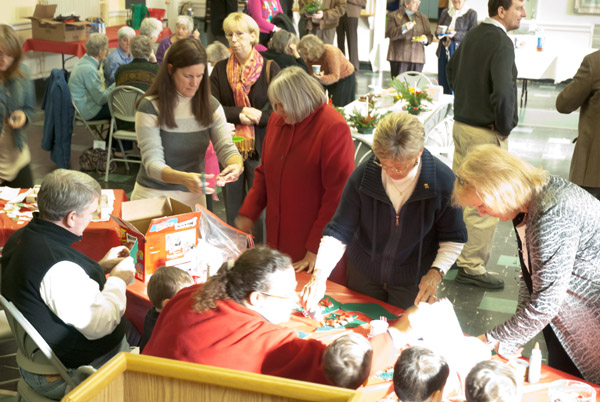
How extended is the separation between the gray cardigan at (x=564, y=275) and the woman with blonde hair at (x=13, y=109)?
3051 millimetres

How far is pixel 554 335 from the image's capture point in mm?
2637

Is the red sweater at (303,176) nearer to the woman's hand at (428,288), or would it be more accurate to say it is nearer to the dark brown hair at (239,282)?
the woman's hand at (428,288)

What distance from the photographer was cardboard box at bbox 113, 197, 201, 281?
3.17 metres

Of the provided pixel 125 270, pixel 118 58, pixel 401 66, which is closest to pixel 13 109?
pixel 125 270

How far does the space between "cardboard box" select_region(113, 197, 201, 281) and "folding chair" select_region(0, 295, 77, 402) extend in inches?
26.1

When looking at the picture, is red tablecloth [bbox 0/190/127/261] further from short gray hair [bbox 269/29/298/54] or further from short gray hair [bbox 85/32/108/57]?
short gray hair [bbox 85/32/108/57]

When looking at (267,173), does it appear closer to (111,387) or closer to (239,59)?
(239,59)

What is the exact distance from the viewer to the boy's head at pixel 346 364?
79.9 inches

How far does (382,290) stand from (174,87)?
58.4 inches

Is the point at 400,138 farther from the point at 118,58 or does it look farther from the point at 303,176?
the point at 118,58

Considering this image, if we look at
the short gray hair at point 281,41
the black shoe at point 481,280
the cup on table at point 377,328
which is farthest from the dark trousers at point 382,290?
the short gray hair at point 281,41

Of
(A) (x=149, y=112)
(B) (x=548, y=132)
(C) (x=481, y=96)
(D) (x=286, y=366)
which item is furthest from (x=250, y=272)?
(B) (x=548, y=132)

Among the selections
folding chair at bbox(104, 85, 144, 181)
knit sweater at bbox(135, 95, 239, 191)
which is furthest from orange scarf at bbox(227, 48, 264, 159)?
folding chair at bbox(104, 85, 144, 181)

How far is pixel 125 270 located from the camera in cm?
294
